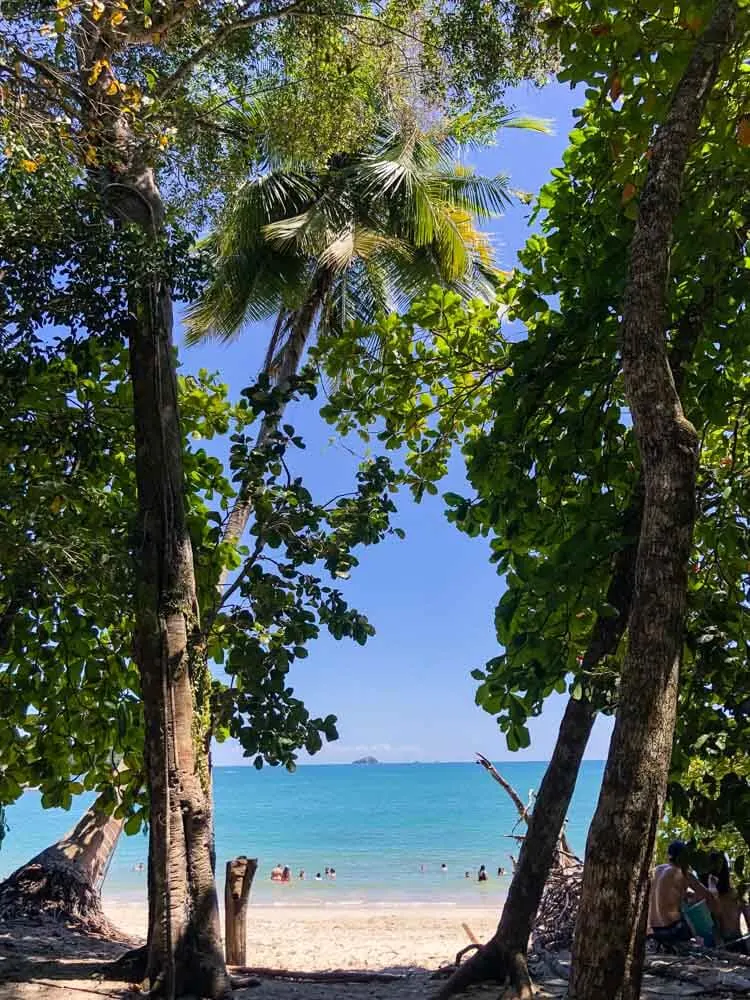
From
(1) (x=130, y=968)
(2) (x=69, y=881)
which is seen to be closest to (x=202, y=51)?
(1) (x=130, y=968)

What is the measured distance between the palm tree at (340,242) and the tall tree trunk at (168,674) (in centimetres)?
604

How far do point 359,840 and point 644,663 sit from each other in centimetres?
5074

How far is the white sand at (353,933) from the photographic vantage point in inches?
431

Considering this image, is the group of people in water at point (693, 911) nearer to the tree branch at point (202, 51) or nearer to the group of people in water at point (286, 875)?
the tree branch at point (202, 51)

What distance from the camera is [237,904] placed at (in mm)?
7676

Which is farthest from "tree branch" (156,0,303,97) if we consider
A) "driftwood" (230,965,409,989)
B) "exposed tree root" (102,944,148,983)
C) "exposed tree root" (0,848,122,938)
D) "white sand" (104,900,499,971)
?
"white sand" (104,900,499,971)

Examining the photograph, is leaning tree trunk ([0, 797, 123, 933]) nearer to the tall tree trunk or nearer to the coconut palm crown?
the tall tree trunk

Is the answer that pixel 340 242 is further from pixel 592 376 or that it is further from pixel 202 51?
pixel 592 376

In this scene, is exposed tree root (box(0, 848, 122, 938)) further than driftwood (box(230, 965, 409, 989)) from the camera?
Yes

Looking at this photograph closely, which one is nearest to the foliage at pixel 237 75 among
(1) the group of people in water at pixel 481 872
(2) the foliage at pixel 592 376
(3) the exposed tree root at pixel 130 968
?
(2) the foliage at pixel 592 376

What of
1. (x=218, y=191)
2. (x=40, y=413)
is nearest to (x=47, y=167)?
(x=40, y=413)

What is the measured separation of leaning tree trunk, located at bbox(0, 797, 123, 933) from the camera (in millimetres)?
8102

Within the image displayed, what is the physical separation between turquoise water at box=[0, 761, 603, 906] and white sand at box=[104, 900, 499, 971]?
2339mm

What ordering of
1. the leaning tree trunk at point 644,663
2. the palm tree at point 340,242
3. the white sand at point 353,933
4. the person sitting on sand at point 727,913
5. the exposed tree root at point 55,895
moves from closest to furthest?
1. the leaning tree trunk at point 644,663
2. the person sitting on sand at point 727,913
3. the exposed tree root at point 55,895
4. the white sand at point 353,933
5. the palm tree at point 340,242
